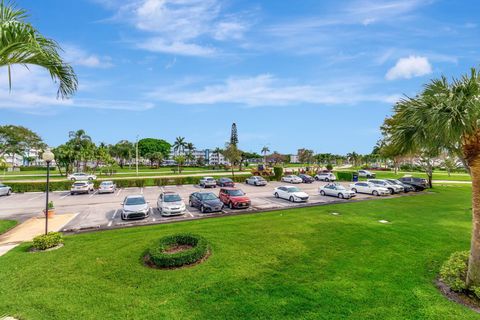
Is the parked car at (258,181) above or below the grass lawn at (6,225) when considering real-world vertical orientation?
above

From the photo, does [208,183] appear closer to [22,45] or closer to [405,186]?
[405,186]

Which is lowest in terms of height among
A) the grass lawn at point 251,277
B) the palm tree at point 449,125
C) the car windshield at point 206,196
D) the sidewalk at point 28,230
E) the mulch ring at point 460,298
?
the sidewalk at point 28,230

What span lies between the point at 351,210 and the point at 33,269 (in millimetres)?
17917

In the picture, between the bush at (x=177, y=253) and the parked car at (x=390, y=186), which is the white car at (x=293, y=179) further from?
the bush at (x=177, y=253)

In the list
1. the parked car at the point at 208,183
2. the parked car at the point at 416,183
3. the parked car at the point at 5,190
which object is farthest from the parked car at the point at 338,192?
the parked car at the point at 5,190

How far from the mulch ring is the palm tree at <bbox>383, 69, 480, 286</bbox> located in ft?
Result: 1.26

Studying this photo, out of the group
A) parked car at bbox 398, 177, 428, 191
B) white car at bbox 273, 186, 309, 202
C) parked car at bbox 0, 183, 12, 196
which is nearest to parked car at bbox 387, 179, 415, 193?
parked car at bbox 398, 177, 428, 191

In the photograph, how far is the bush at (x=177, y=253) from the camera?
8469 mm

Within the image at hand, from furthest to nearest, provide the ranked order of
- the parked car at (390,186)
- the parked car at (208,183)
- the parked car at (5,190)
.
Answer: the parked car at (208,183) < the parked car at (390,186) < the parked car at (5,190)

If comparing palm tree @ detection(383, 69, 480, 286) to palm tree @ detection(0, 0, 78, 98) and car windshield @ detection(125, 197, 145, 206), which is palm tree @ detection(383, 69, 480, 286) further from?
car windshield @ detection(125, 197, 145, 206)

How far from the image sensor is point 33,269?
8320 millimetres

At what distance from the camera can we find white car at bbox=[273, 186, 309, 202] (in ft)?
76.1

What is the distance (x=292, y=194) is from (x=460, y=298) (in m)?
17.0

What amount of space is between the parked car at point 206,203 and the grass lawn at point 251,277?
217 inches
